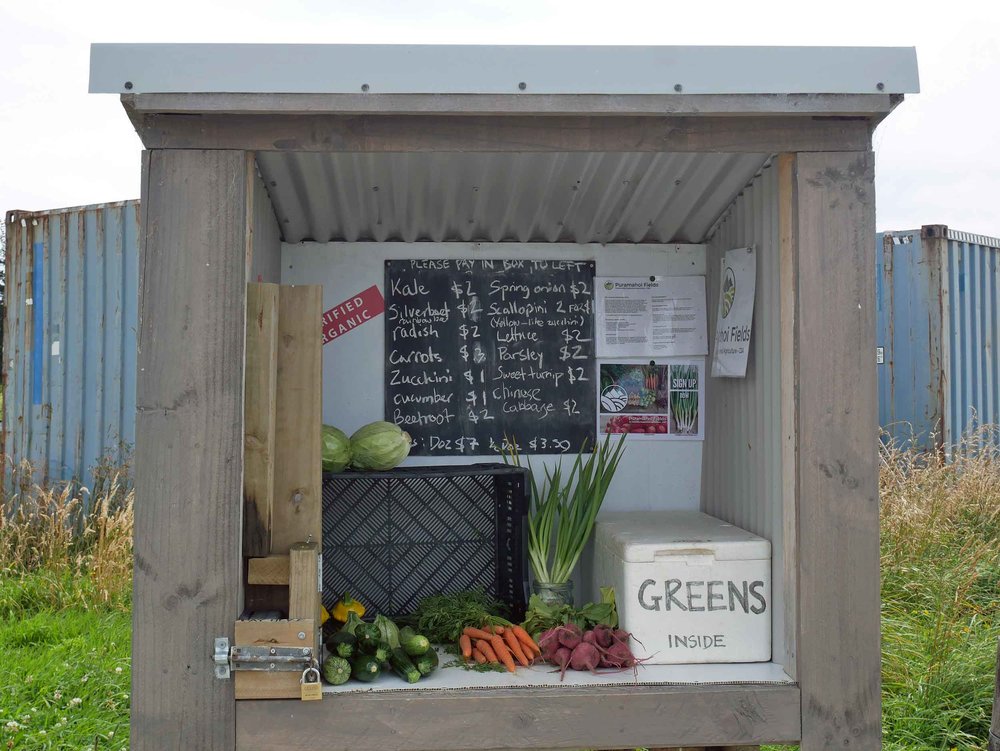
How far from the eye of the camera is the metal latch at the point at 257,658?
246 cm

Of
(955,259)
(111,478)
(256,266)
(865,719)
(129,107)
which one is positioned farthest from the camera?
(955,259)

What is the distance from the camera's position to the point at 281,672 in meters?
2.52

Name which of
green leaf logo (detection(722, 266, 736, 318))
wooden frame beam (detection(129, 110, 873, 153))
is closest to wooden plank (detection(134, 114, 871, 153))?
wooden frame beam (detection(129, 110, 873, 153))

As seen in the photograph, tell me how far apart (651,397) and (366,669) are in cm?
174

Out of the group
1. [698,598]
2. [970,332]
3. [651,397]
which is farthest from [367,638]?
[970,332]

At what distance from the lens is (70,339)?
716cm

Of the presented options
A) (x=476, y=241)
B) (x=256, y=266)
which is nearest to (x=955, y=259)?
(x=476, y=241)

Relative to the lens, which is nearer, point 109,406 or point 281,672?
point 281,672

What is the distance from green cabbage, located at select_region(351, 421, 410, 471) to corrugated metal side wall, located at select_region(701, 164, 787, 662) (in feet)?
4.18

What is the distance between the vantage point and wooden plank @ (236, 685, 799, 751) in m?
2.54

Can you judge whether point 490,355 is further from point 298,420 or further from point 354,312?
point 298,420

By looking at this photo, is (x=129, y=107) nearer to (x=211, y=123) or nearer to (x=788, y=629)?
(x=211, y=123)

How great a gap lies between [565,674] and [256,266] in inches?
65.0

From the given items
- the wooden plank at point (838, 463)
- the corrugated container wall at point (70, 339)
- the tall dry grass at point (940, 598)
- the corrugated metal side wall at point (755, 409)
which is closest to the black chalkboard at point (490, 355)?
the corrugated metal side wall at point (755, 409)
